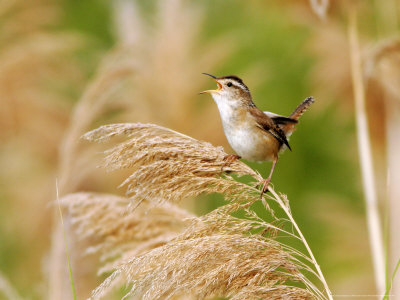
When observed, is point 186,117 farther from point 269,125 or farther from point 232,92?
point 269,125

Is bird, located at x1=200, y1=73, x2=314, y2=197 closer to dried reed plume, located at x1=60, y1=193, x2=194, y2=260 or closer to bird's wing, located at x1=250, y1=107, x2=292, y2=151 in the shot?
bird's wing, located at x1=250, y1=107, x2=292, y2=151

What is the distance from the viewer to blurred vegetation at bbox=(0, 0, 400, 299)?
5496 mm

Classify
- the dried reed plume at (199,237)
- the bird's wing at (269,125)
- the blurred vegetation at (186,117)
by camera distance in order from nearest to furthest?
the dried reed plume at (199,237) < the bird's wing at (269,125) < the blurred vegetation at (186,117)

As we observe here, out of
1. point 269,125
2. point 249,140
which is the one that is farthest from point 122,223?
point 269,125

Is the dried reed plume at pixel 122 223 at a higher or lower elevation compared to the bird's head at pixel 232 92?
lower

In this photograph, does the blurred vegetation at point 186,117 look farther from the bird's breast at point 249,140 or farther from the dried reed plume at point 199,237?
the dried reed plume at point 199,237

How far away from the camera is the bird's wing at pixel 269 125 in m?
3.30

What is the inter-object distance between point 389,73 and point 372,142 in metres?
1.99

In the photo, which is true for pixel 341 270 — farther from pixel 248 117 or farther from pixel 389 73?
pixel 248 117

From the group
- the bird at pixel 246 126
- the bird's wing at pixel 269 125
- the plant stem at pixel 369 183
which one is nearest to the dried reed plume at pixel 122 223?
the bird at pixel 246 126

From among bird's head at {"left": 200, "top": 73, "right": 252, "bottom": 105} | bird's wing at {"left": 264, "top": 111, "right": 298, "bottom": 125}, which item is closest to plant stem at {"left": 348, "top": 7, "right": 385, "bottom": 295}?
bird's wing at {"left": 264, "top": 111, "right": 298, "bottom": 125}

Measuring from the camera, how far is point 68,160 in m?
3.67

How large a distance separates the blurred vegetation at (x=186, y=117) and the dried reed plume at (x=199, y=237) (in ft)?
8.30

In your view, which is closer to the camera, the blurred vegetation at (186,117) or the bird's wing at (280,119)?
the bird's wing at (280,119)
